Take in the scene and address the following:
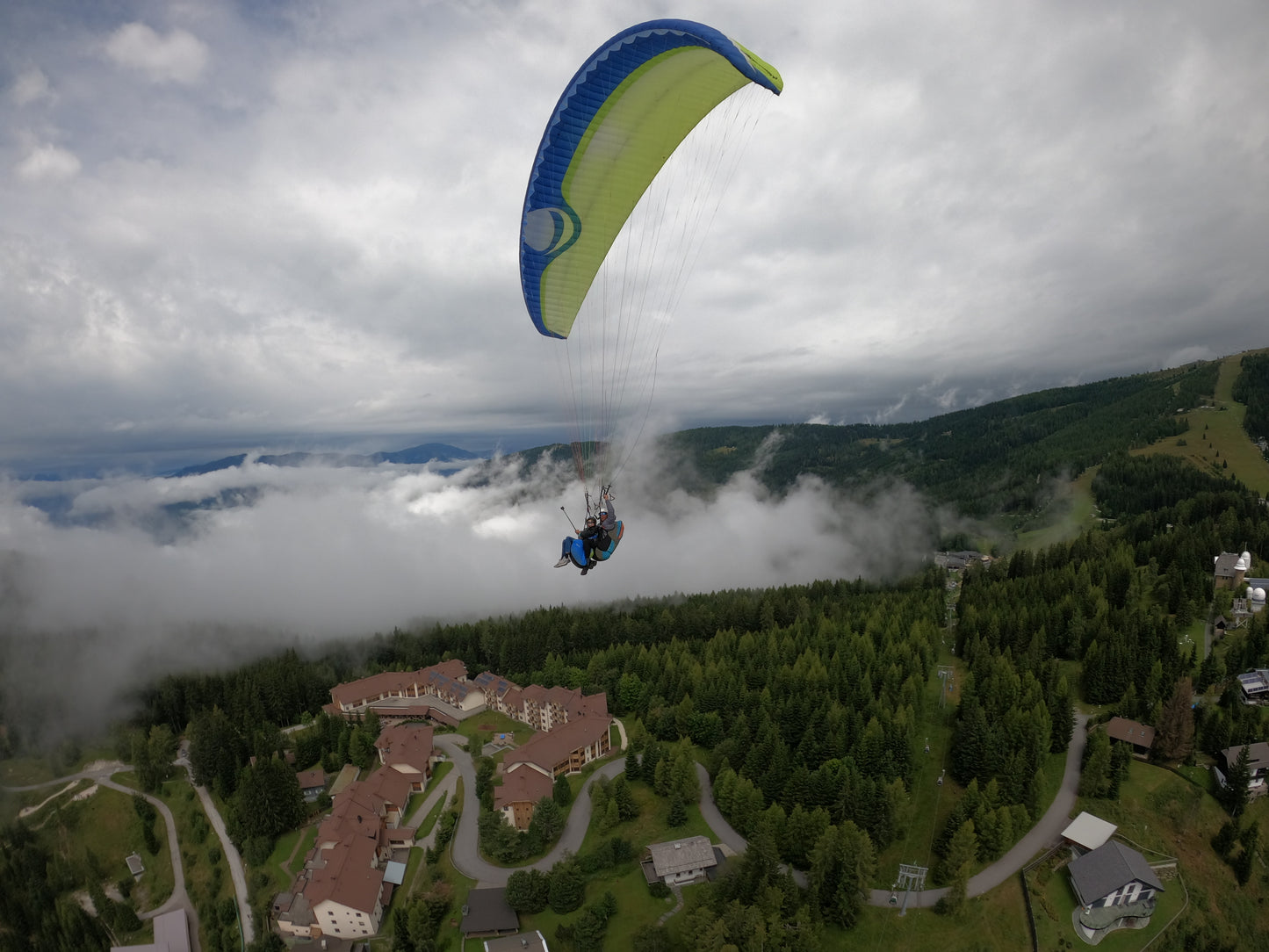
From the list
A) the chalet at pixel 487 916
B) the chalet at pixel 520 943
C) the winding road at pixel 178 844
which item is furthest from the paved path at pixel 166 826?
the chalet at pixel 520 943

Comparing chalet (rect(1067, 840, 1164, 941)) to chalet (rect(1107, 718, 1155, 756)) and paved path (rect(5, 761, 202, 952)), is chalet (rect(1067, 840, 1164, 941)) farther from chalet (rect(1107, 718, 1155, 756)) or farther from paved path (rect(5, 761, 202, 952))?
paved path (rect(5, 761, 202, 952))

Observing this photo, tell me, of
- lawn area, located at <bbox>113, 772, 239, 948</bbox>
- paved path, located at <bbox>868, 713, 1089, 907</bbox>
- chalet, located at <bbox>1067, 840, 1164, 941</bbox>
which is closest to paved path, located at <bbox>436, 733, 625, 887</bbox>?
lawn area, located at <bbox>113, 772, 239, 948</bbox>

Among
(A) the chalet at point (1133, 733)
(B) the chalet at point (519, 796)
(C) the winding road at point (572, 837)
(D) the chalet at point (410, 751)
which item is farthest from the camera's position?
(D) the chalet at point (410, 751)

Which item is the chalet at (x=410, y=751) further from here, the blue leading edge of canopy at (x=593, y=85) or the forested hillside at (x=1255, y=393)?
the forested hillside at (x=1255, y=393)

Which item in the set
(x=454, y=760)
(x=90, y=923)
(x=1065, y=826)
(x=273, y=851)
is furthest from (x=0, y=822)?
(x=1065, y=826)

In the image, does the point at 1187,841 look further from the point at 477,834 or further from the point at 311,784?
the point at 311,784
